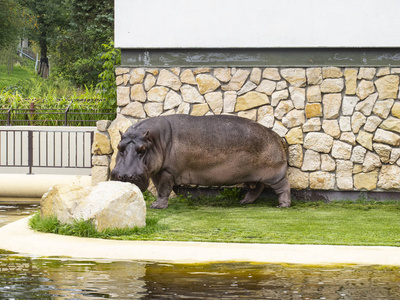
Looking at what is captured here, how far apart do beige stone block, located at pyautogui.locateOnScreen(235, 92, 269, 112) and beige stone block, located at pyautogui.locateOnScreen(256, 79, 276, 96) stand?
0.22ft

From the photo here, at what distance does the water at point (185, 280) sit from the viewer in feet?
18.7

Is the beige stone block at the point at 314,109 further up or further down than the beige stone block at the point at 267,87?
further down

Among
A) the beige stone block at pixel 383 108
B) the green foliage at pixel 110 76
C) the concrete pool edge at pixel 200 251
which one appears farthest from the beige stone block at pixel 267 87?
the concrete pool edge at pixel 200 251

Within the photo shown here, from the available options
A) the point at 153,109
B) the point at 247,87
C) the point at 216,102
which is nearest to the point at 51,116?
the point at 153,109

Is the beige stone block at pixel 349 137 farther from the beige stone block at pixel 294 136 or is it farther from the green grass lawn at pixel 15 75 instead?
the green grass lawn at pixel 15 75

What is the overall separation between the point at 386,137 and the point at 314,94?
1.35 m

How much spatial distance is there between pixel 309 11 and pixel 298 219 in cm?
378

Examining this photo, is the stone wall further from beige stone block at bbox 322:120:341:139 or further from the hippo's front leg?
the hippo's front leg

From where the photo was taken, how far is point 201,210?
431 inches

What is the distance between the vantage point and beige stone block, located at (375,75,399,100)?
38.1 ft

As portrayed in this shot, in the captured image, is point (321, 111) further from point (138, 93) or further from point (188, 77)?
point (138, 93)

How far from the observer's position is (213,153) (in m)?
11.0

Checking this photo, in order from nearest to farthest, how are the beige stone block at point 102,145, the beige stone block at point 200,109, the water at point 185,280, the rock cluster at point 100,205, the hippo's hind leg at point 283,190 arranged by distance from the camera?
the water at point 185,280 < the rock cluster at point 100,205 < the hippo's hind leg at point 283,190 < the beige stone block at point 200,109 < the beige stone block at point 102,145

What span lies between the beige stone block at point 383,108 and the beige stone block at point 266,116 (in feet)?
5.46
